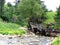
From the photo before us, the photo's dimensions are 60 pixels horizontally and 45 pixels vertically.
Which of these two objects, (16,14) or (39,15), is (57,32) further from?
(16,14)

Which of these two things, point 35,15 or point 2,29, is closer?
point 2,29

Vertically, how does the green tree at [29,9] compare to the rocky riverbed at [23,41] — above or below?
above

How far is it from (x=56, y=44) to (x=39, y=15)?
4767 cm

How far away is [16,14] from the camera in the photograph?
289 feet

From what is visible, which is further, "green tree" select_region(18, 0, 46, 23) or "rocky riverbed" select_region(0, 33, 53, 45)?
"green tree" select_region(18, 0, 46, 23)

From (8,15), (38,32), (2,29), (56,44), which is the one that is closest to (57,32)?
(38,32)

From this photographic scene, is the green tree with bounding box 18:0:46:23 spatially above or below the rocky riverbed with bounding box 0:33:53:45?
above

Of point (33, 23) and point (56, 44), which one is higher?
point (56, 44)

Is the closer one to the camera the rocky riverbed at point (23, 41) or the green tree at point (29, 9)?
the rocky riverbed at point (23, 41)

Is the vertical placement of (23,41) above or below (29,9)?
below

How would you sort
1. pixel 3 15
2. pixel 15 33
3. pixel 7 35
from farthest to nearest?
pixel 3 15, pixel 15 33, pixel 7 35

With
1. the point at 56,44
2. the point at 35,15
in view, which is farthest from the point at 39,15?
the point at 56,44

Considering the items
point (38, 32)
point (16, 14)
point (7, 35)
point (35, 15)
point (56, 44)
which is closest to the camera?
point (56, 44)

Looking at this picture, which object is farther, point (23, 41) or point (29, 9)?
point (29, 9)
